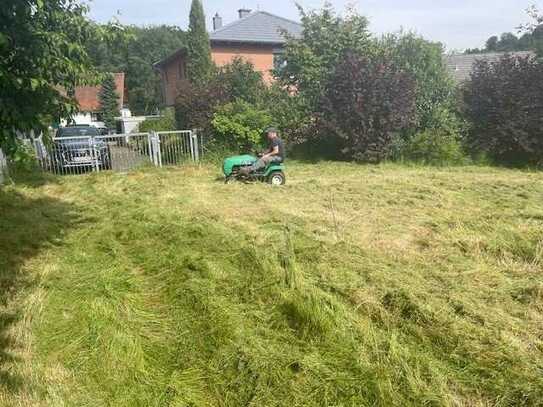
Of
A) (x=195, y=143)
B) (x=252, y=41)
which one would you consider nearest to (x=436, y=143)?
(x=195, y=143)

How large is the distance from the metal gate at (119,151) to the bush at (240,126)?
813mm

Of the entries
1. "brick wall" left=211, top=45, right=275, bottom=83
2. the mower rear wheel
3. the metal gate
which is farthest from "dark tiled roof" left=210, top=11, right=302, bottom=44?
the mower rear wheel

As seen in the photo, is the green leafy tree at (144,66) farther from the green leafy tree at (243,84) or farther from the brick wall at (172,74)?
the green leafy tree at (243,84)

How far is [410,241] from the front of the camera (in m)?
5.25

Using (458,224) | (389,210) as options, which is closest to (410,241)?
(458,224)

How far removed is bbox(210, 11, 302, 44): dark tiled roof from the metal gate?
42.8ft

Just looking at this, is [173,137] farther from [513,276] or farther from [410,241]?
[513,276]

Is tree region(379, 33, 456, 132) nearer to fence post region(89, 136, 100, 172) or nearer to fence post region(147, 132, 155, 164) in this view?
fence post region(147, 132, 155, 164)

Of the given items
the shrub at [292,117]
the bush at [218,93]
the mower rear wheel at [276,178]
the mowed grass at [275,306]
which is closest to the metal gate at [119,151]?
the bush at [218,93]

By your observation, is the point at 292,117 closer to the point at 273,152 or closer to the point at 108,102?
the point at 273,152

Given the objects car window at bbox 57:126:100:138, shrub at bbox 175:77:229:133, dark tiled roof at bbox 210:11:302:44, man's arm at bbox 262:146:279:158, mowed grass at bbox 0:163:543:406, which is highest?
dark tiled roof at bbox 210:11:302:44

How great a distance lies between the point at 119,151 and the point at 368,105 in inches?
288

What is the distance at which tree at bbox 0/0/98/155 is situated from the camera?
3471 mm

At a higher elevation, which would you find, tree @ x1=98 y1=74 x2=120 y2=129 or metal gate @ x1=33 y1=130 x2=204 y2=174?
tree @ x1=98 y1=74 x2=120 y2=129
